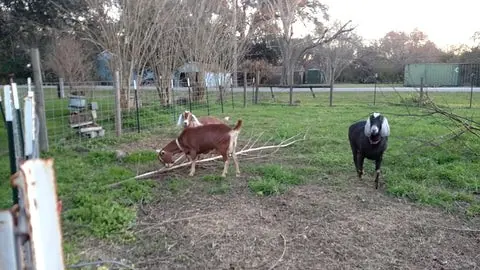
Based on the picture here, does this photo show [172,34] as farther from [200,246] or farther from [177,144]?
[200,246]

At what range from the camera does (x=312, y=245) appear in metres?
3.35

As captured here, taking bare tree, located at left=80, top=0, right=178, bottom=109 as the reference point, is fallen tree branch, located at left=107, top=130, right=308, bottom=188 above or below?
below

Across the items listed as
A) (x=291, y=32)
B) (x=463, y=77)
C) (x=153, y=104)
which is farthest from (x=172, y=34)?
(x=463, y=77)

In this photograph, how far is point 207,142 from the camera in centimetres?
541

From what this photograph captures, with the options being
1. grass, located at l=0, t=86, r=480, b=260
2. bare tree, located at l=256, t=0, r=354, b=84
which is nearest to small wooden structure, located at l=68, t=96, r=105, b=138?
grass, located at l=0, t=86, r=480, b=260

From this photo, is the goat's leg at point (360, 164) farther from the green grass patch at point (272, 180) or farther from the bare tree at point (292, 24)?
the bare tree at point (292, 24)

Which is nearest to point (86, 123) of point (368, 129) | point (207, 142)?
point (207, 142)

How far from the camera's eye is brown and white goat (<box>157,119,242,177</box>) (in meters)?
5.37

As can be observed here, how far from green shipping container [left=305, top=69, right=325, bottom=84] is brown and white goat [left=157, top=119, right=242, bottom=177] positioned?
32.3 metres

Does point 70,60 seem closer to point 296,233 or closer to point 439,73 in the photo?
point 296,233

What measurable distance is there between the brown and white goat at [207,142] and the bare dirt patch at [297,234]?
2.85ft

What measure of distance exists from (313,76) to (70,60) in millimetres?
24022

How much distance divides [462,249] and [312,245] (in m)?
1.24

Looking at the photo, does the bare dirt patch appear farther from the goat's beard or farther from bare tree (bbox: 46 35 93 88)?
bare tree (bbox: 46 35 93 88)
